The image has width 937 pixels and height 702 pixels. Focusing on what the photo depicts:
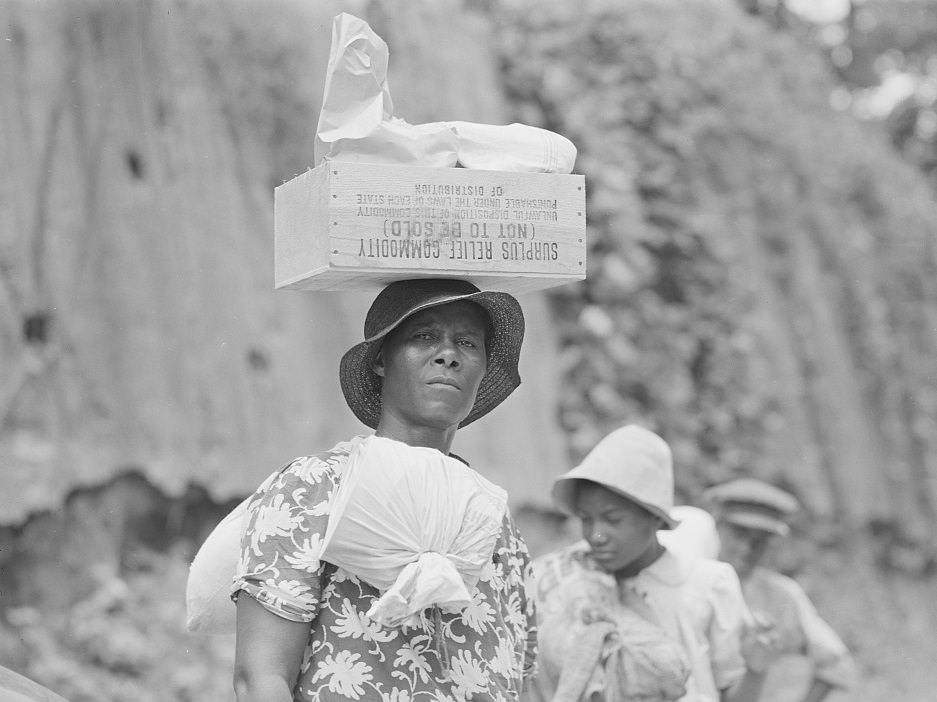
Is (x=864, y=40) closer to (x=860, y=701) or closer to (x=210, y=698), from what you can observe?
(x=860, y=701)

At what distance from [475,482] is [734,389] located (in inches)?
204

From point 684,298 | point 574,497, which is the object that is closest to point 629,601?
point 574,497

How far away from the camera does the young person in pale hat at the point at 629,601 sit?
3516 mm

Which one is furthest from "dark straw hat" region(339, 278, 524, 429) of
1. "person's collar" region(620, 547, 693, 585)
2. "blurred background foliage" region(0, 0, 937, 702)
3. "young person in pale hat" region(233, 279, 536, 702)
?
"blurred background foliage" region(0, 0, 937, 702)

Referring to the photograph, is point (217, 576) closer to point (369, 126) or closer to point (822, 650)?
point (369, 126)

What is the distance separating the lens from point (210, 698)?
5.46 m

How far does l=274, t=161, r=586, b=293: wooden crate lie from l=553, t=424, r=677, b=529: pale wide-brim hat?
3.69 feet

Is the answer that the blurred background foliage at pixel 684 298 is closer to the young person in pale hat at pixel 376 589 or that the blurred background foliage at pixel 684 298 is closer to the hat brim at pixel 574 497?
the hat brim at pixel 574 497

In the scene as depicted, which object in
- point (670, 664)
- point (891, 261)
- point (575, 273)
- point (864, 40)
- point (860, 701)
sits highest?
point (864, 40)

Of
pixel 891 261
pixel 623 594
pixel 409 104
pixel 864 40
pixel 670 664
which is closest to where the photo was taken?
pixel 670 664

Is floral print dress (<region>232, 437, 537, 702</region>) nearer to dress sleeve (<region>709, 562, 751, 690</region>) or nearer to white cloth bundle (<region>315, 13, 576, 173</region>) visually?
white cloth bundle (<region>315, 13, 576, 173</region>)

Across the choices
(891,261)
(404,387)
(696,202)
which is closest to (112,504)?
(404,387)

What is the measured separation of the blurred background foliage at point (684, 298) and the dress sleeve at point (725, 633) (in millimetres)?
2151


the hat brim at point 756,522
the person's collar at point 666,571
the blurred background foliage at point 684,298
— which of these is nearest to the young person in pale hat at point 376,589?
the person's collar at point 666,571
